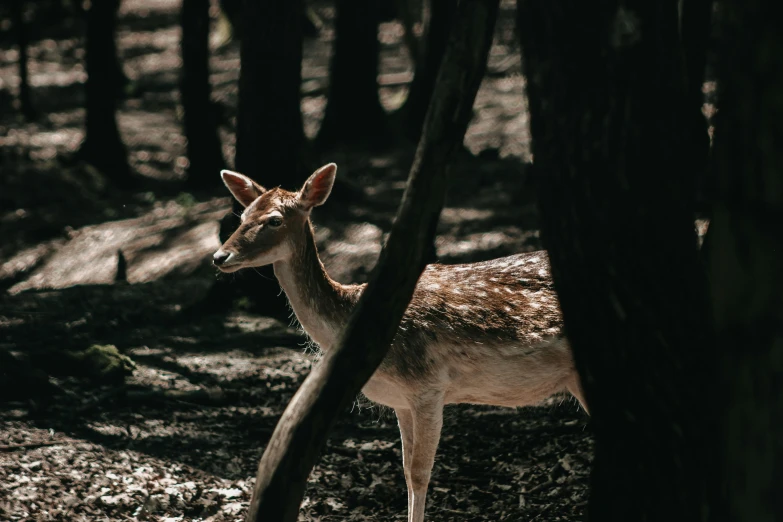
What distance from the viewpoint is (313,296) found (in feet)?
21.7

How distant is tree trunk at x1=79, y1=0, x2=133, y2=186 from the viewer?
1827 cm

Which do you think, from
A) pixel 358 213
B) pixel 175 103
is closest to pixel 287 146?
pixel 358 213

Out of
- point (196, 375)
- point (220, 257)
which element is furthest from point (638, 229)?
point (196, 375)

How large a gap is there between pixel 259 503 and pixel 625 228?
6.31 feet

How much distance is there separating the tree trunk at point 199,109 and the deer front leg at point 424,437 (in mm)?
11763

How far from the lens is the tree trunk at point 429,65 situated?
54.2ft

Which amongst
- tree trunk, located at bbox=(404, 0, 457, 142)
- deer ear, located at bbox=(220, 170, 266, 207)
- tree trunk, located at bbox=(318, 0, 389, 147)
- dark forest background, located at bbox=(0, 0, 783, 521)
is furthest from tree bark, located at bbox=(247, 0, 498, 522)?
tree trunk, located at bbox=(318, 0, 389, 147)

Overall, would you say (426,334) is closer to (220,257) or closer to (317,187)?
(317,187)

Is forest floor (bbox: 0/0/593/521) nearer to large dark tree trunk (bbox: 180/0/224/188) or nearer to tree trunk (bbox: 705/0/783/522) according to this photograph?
large dark tree trunk (bbox: 180/0/224/188)

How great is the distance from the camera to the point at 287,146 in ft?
36.6

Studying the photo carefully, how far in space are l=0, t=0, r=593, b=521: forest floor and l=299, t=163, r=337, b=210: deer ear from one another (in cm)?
138

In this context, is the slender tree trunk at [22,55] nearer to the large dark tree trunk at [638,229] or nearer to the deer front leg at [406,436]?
the deer front leg at [406,436]

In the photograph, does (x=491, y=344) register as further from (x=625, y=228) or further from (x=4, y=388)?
(x=4, y=388)

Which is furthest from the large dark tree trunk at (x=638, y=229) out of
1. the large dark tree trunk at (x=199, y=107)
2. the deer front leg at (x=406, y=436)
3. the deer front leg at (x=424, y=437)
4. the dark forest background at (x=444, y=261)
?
the large dark tree trunk at (x=199, y=107)
